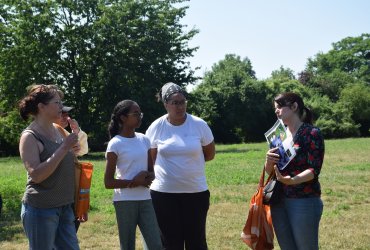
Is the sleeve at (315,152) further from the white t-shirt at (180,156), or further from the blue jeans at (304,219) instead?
the white t-shirt at (180,156)

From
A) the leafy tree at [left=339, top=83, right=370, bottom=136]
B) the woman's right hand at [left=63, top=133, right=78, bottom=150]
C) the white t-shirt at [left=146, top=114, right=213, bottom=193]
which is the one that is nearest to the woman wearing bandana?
the white t-shirt at [left=146, top=114, right=213, bottom=193]

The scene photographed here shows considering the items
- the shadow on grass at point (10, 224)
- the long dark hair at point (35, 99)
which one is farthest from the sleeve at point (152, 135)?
the shadow on grass at point (10, 224)

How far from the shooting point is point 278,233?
464 centimetres

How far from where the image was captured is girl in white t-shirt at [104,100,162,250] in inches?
184

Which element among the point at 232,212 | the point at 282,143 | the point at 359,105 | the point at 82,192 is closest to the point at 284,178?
the point at 282,143

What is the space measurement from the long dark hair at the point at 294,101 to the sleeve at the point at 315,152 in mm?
196

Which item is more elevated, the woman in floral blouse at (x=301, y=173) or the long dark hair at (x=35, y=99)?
the long dark hair at (x=35, y=99)

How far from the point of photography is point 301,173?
14.3 ft

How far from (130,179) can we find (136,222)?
41 cm

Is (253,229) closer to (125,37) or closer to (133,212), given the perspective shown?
(133,212)

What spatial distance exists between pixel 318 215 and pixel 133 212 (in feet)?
5.48

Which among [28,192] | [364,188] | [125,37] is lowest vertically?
[364,188]

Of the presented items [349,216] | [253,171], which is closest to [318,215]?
[349,216]

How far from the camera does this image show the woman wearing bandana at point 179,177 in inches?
193
